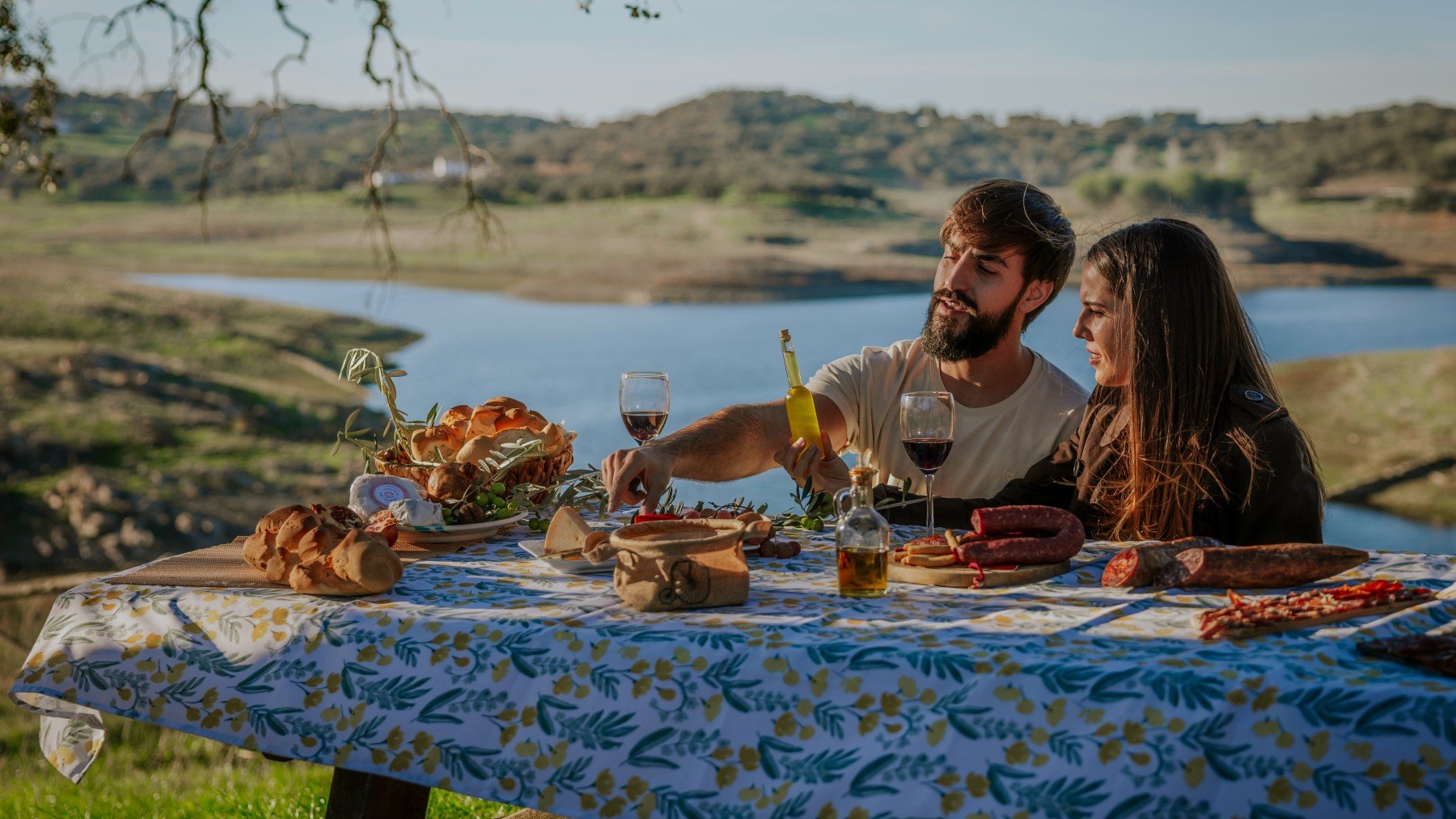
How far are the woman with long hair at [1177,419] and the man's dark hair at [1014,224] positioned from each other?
580 mm

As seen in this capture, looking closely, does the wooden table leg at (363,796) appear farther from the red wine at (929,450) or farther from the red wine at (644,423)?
the red wine at (929,450)

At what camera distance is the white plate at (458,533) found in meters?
2.39

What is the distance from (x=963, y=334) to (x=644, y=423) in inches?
43.3

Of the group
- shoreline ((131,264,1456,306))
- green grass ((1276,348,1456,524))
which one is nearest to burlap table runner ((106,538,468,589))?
green grass ((1276,348,1456,524))

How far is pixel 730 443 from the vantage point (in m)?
2.96

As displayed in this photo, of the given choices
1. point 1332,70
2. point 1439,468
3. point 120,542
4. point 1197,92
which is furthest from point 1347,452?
point 120,542

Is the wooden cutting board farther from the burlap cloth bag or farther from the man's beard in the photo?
the man's beard

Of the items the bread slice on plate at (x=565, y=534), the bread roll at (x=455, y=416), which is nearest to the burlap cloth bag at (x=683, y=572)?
the bread slice on plate at (x=565, y=534)

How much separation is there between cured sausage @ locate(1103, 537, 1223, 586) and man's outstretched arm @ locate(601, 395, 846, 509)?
92cm

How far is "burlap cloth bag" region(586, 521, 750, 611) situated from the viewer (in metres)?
1.88

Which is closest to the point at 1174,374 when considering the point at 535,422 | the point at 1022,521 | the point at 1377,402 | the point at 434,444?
the point at 1022,521

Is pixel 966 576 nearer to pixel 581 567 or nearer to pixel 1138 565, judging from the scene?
pixel 1138 565

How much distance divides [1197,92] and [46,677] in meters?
33.3

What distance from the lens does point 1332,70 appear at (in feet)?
108
